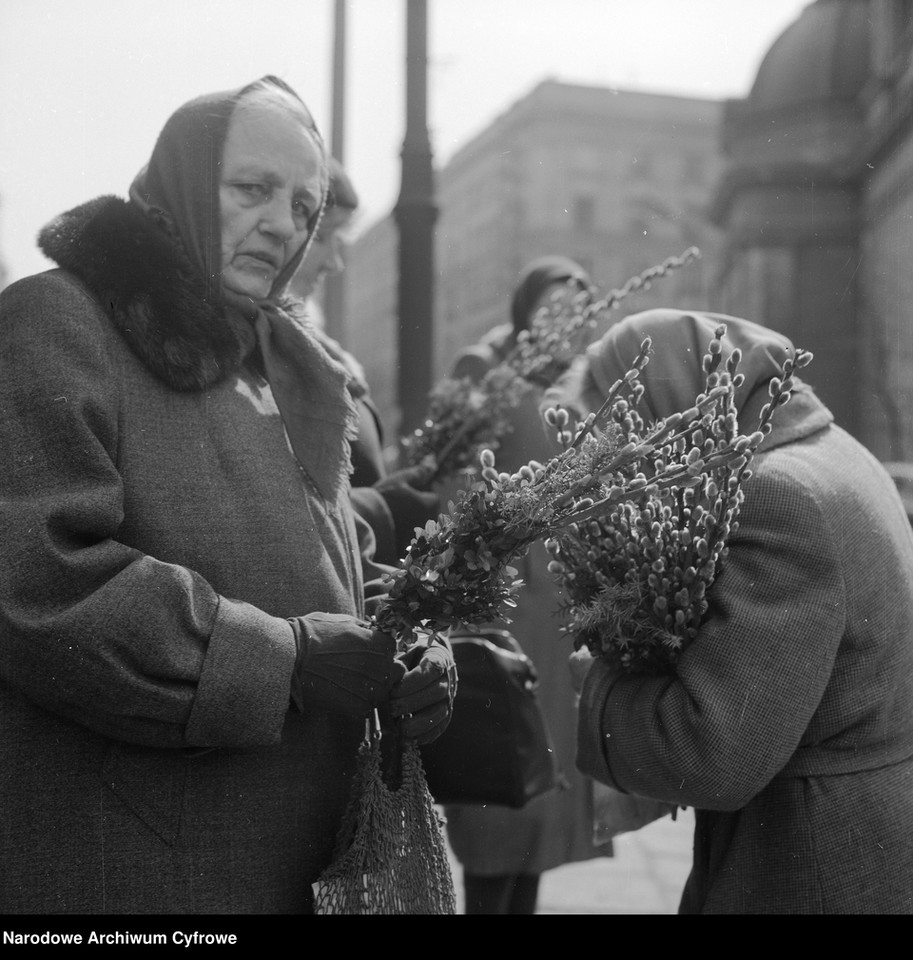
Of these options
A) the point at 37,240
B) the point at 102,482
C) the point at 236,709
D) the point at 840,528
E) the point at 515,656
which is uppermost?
the point at 37,240

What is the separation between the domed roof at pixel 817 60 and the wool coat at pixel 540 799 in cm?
1481

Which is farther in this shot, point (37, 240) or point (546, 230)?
point (546, 230)

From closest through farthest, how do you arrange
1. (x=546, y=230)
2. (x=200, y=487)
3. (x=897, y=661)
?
(x=200, y=487), (x=897, y=661), (x=546, y=230)

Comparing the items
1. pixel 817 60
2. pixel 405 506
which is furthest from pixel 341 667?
pixel 817 60

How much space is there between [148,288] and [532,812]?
89.7 inches

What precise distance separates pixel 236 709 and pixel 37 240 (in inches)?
34.3

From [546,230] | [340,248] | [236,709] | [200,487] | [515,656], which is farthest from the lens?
[546,230]

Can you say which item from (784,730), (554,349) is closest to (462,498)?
(784,730)

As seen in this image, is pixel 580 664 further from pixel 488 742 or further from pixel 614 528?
pixel 614 528

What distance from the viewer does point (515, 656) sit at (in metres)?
2.63

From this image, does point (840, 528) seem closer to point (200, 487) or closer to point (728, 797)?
point (728, 797)

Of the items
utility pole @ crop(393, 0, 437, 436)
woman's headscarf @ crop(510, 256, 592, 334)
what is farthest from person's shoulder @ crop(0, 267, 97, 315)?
woman's headscarf @ crop(510, 256, 592, 334)

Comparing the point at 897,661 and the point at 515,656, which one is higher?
the point at 897,661

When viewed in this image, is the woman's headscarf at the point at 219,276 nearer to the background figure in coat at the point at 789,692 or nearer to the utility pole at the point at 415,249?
the background figure in coat at the point at 789,692
